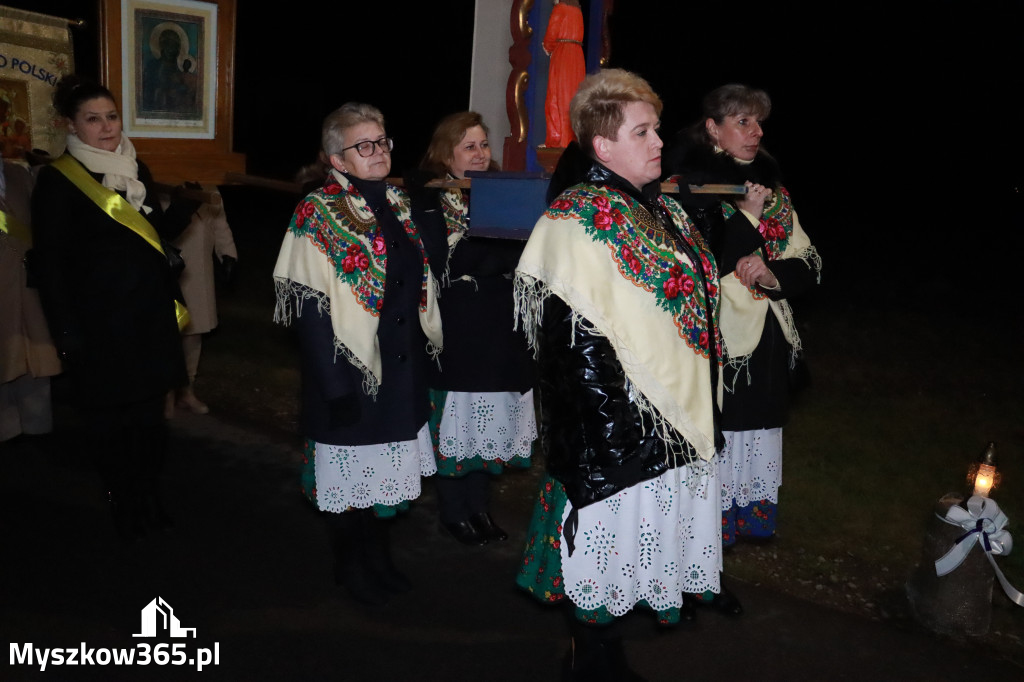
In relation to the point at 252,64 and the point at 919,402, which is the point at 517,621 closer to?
the point at 919,402

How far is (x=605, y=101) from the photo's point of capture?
8.99 feet

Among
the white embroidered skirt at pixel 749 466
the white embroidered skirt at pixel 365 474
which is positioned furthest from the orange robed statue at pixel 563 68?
the white embroidered skirt at pixel 749 466

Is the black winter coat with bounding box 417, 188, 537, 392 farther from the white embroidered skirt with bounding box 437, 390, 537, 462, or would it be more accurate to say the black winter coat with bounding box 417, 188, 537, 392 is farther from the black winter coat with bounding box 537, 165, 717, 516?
the black winter coat with bounding box 537, 165, 717, 516

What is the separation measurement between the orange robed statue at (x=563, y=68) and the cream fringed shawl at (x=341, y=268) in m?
0.74

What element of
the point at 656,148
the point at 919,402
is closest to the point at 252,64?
the point at 919,402

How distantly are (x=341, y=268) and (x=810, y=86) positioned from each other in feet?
49.2

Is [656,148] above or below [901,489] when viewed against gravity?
above

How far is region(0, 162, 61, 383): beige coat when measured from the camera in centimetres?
498

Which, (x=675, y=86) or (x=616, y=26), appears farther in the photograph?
(x=675, y=86)

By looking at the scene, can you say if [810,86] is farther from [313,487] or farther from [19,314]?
[313,487]

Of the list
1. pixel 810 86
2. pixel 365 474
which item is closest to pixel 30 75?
pixel 365 474

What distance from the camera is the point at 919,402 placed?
7531mm

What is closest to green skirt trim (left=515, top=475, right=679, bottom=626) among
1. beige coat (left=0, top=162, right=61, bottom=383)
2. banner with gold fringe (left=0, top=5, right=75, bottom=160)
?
banner with gold fringe (left=0, top=5, right=75, bottom=160)

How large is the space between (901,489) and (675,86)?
11344 mm
